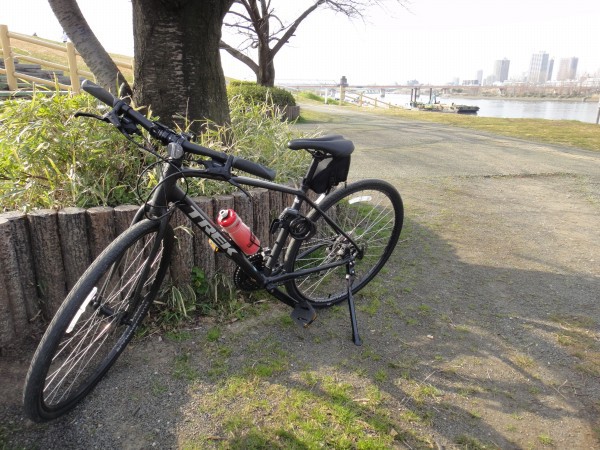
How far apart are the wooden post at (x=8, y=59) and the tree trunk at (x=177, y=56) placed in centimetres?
879

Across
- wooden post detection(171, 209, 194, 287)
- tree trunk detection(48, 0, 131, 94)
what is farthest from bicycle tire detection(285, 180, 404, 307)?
tree trunk detection(48, 0, 131, 94)

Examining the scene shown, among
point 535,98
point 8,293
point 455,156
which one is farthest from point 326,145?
point 535,98

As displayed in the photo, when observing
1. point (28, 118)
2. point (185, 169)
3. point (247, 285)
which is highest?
point (28, 118)

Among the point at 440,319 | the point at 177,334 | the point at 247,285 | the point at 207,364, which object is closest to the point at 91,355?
the point at 177,334

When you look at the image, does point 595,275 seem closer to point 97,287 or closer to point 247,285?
point 247,285

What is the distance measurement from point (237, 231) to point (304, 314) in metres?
0.80

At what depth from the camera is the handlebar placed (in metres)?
1.99

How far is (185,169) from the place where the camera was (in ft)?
6.99

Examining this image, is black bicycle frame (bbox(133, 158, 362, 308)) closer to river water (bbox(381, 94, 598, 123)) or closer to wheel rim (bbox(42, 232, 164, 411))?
wheel rim (bbox(42, 232, 164, 411))

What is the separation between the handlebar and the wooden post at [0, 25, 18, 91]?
34.3 ft

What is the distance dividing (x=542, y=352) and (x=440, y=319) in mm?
663

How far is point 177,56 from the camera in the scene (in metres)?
3.61

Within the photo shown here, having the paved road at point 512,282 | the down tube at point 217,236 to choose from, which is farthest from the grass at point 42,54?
the down tube at point 217,236

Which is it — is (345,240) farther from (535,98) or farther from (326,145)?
(535,98)
